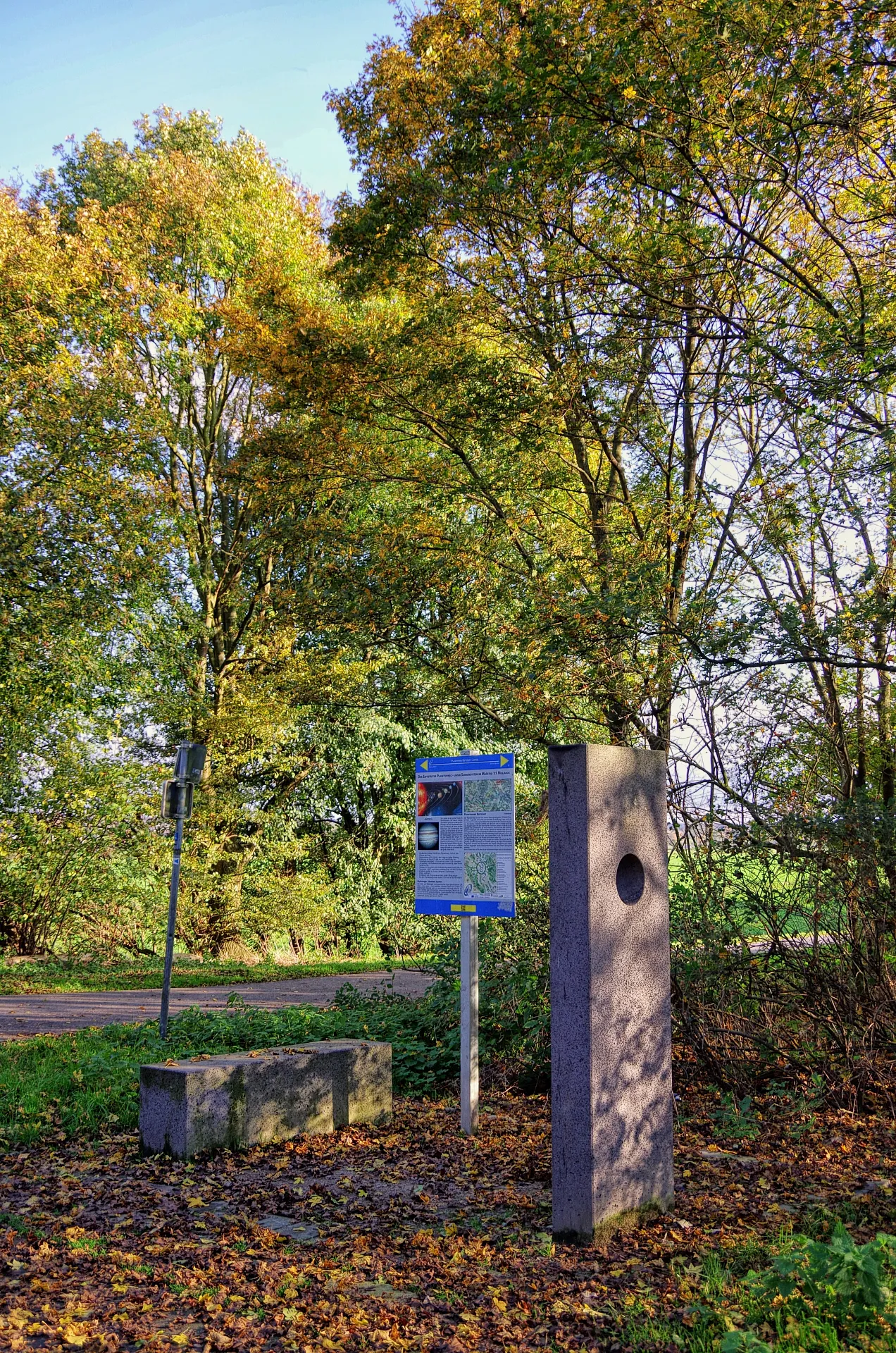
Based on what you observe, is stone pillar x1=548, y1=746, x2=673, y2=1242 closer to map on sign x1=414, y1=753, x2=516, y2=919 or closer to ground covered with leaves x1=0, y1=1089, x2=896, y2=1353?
ground covered with leaves x1=0, y1=1089, x2=896, y2=1353

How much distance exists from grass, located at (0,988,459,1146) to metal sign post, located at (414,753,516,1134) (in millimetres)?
1454

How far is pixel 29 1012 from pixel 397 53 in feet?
32.9

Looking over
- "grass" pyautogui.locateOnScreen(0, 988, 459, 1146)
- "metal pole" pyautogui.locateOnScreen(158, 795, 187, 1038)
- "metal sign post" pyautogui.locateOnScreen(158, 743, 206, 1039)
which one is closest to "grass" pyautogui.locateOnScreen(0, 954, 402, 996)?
"grass" pyautogui.locateOnScreen(0, 988, 459, 1146)

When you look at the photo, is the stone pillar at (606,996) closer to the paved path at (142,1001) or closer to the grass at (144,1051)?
the grass at (144,1051)

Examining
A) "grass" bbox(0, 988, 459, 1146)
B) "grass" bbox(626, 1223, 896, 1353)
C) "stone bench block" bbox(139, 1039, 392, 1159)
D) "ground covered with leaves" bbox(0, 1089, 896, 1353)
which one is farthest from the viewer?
"grass" bbox(0, 988, 459, 1146)

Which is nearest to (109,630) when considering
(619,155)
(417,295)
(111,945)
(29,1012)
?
(111,945)

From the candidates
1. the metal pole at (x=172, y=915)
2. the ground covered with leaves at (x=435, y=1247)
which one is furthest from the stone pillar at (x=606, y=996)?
the metal pole at (x=172, y=915)

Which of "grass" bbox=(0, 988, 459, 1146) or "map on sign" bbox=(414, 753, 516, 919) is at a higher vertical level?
"map on sign" bbox=(414, 753, 516, 919)

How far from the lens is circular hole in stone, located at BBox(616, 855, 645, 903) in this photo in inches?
183

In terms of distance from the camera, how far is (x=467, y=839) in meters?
6.49

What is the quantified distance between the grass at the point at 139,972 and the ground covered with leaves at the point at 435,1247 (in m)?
7.35

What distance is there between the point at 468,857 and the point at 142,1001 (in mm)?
6864

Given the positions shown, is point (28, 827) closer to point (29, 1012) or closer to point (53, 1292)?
point (29, 1012)

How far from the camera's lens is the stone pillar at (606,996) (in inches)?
167
